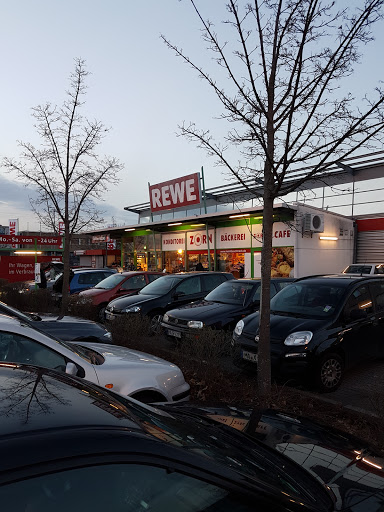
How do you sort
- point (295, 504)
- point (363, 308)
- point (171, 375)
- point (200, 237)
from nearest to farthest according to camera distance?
point (295, 504), point (171, 375), point (363, 308), point (200, 237)

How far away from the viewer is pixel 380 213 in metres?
22.6

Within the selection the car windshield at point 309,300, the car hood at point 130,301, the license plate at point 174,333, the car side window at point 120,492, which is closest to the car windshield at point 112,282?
the car hood at point 130,301

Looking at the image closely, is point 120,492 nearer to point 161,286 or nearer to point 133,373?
point 133,373

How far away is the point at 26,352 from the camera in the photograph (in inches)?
139

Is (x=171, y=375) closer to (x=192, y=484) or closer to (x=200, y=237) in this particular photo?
(x=192, y=484)

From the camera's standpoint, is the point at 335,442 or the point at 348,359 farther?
the point at 348,359

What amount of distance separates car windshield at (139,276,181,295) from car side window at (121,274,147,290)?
6.05ft

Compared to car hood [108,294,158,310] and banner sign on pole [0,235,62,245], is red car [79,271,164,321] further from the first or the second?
banner sign on pole [0,235,62,245]

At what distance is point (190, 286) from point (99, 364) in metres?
6.92

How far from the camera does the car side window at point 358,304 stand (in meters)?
5.89

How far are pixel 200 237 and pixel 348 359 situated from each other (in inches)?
781

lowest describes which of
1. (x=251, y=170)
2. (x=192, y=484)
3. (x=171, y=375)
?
(x=171, y=375)

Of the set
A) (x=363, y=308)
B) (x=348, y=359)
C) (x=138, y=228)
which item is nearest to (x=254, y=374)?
(x=348, y=359)

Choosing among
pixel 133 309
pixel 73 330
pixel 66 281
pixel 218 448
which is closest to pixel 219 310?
pixel 133 309
